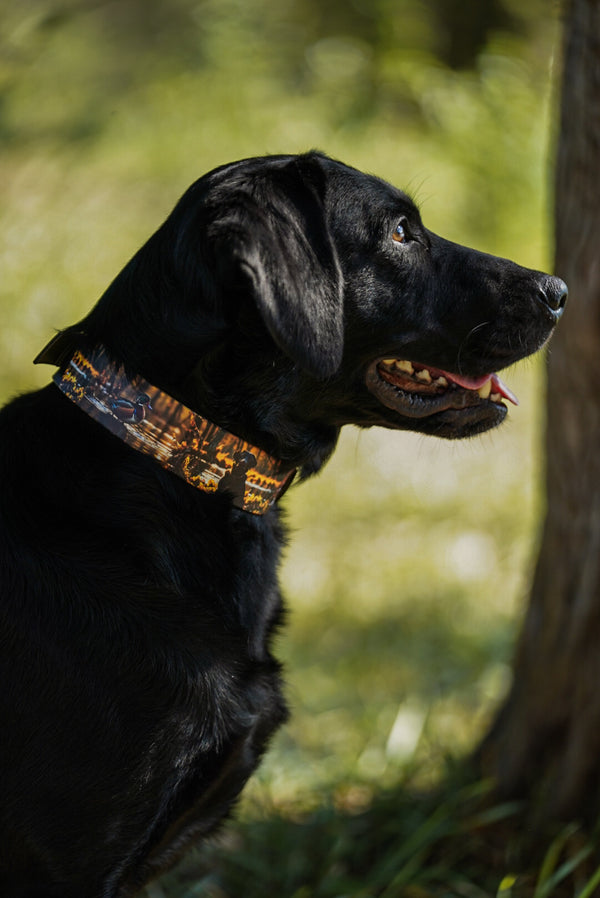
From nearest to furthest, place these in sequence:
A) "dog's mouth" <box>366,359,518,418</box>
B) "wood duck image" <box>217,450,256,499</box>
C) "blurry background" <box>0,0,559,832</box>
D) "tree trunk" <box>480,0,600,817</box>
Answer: "wood duck image" <box>217,450,256,499</box> → "dog's mouth" <box>366,359,518,418</box> → "tree trunk" <box>480,0,600,817</box> → "blurry background" <box>0,0,559,832</box>

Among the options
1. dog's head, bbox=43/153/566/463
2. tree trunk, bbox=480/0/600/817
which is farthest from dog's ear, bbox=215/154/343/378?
tree trunk, bbox=480/0/600/817

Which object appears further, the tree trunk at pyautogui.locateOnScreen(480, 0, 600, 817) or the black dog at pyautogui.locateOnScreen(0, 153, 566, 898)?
the tree trunk at pyautogui.locateOnScreen(480, 0, 600, 817)

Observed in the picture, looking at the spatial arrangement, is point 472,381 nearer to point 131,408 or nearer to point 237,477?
point 237,477

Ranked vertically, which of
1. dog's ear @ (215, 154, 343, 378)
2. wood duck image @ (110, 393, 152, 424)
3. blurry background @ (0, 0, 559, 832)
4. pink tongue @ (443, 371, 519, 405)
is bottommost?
blurry background @ (0, 0, 559, 832)

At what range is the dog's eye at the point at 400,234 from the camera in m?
2.18

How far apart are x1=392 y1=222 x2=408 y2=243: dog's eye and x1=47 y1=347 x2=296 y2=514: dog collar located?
2.00 ft

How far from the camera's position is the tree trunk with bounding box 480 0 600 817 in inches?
100

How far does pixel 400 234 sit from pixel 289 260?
1.47ft

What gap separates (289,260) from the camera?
72.4 inches

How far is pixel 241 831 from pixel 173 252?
1.88 meters

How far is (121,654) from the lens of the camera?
1809 mm

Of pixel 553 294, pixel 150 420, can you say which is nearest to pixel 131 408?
pixel 150 420

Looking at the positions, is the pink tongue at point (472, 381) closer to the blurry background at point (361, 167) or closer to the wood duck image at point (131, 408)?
the wood duck image at point (131, 408)

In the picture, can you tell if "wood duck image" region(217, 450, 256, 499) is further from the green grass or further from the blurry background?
the blurry background
